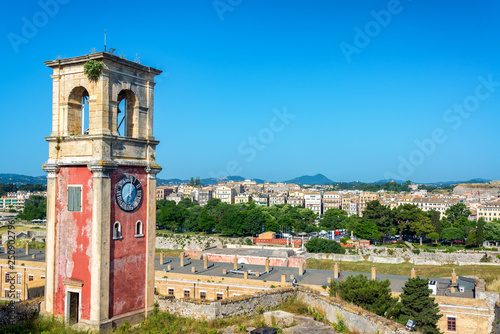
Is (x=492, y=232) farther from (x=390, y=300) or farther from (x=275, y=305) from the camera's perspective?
(x=275, y=305)

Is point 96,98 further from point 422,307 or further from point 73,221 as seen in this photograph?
point 422,307

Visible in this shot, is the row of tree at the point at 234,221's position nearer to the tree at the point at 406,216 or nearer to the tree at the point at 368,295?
the tree at the point at 406,216

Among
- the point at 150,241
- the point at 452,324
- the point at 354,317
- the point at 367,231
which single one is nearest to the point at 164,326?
the point at 150,241

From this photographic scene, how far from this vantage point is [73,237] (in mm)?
14008

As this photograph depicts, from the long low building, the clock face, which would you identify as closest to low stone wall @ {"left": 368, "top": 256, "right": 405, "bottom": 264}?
the long low building

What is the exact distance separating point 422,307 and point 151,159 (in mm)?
16208

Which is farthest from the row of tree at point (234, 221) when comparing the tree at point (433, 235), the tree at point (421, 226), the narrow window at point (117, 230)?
the narrow window at point (117, 230)

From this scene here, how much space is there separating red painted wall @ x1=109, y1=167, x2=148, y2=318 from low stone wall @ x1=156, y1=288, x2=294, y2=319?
1012mm

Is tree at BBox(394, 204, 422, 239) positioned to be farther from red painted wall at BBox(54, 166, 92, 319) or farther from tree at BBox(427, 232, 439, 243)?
red painted wall at BBox(54, 166, 92, 319)

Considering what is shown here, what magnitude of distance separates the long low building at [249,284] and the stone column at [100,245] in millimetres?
14197

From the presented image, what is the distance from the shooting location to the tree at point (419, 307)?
893 inches

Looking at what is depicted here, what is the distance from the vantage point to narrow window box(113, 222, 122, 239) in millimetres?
13891

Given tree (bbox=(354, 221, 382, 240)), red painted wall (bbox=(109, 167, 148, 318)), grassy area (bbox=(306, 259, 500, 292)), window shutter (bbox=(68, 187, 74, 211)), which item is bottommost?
grassy area (bbox=(306, 259, 500, 292))

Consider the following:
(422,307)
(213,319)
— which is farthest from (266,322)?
(422,307)
